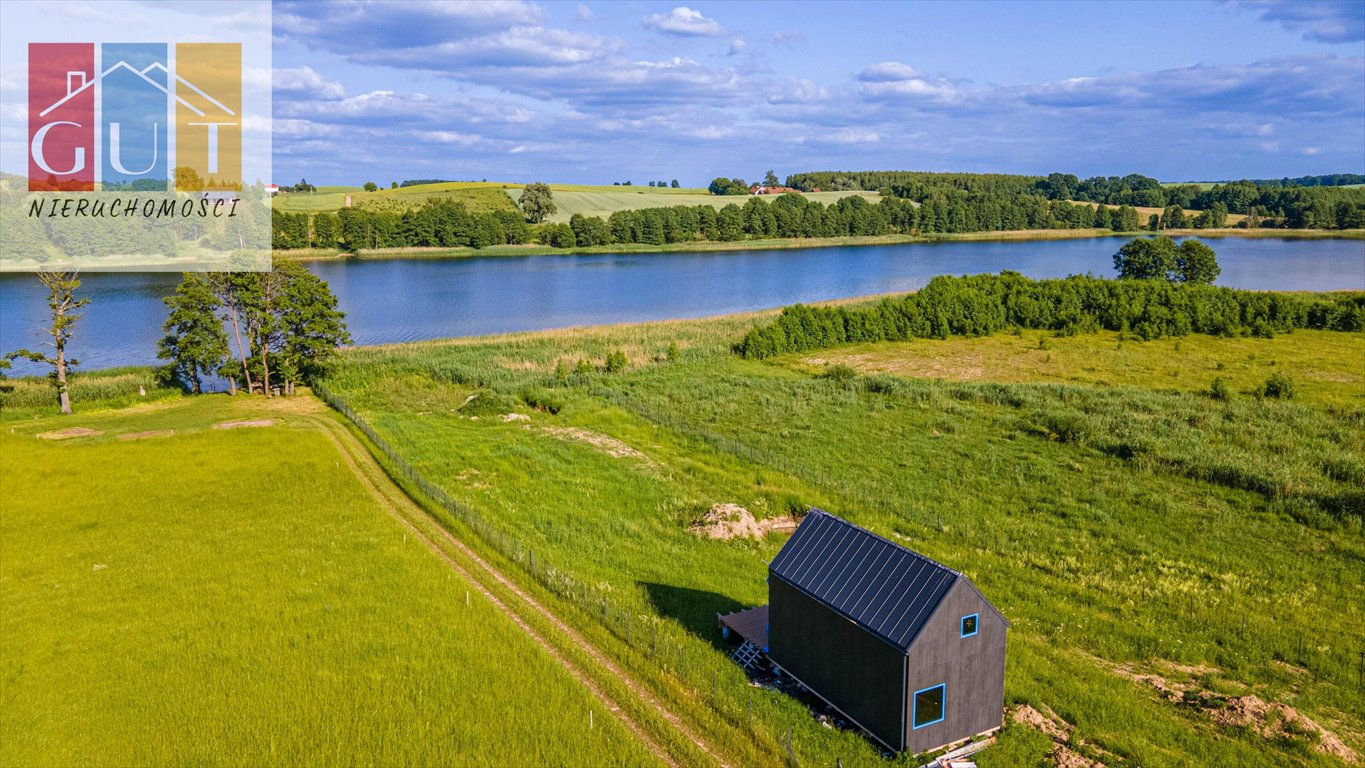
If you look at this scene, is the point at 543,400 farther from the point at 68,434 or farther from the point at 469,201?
the point at 469,201

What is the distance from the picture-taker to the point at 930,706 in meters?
15.1

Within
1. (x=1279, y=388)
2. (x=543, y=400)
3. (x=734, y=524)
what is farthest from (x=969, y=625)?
(x=1279, y=388)

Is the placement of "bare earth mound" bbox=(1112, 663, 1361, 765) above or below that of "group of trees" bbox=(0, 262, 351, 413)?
below

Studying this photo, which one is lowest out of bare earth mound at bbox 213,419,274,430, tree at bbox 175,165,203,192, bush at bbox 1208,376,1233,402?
bare earth mound at bbox 213,419,274,430

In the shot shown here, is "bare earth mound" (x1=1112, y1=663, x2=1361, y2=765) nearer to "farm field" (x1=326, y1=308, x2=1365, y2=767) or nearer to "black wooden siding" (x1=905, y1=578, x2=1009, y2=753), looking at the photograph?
"farm field" (x1=326, y1=308, x2=1365, y2=767)

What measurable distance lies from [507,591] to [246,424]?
84.7ft

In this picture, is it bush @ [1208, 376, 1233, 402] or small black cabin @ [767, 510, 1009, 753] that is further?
bush @ [1208, 376, 1233, 402]

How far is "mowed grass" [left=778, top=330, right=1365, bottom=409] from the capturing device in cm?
5547

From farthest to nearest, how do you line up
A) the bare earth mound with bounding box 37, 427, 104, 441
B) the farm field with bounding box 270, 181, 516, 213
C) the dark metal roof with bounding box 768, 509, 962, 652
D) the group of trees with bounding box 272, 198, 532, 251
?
the farm field with bounding box 270, 181, 516, 213, the group of trees with bounding box 272, 198, 532, 251, the bare earth mound with bounding box 37, 427, 104, 441, the dark metal roof with bounding box 768, 509, 962, 652

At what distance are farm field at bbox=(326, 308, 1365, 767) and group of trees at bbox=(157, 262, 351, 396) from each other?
3252mm

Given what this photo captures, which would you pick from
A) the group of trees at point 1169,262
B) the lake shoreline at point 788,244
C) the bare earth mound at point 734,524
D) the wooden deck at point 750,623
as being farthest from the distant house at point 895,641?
the lake shoreline at point 788,244

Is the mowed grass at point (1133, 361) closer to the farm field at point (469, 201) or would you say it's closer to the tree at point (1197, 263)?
the tree at point (1197, 263)

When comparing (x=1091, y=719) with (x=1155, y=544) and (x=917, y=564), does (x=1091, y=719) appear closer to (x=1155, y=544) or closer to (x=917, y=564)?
(x=917, y=564)

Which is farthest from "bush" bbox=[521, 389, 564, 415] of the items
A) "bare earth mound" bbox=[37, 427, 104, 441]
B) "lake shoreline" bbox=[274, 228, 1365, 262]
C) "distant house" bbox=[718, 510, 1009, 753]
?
"lake shoreline" bbox=[274, 228, 1365, 262]
